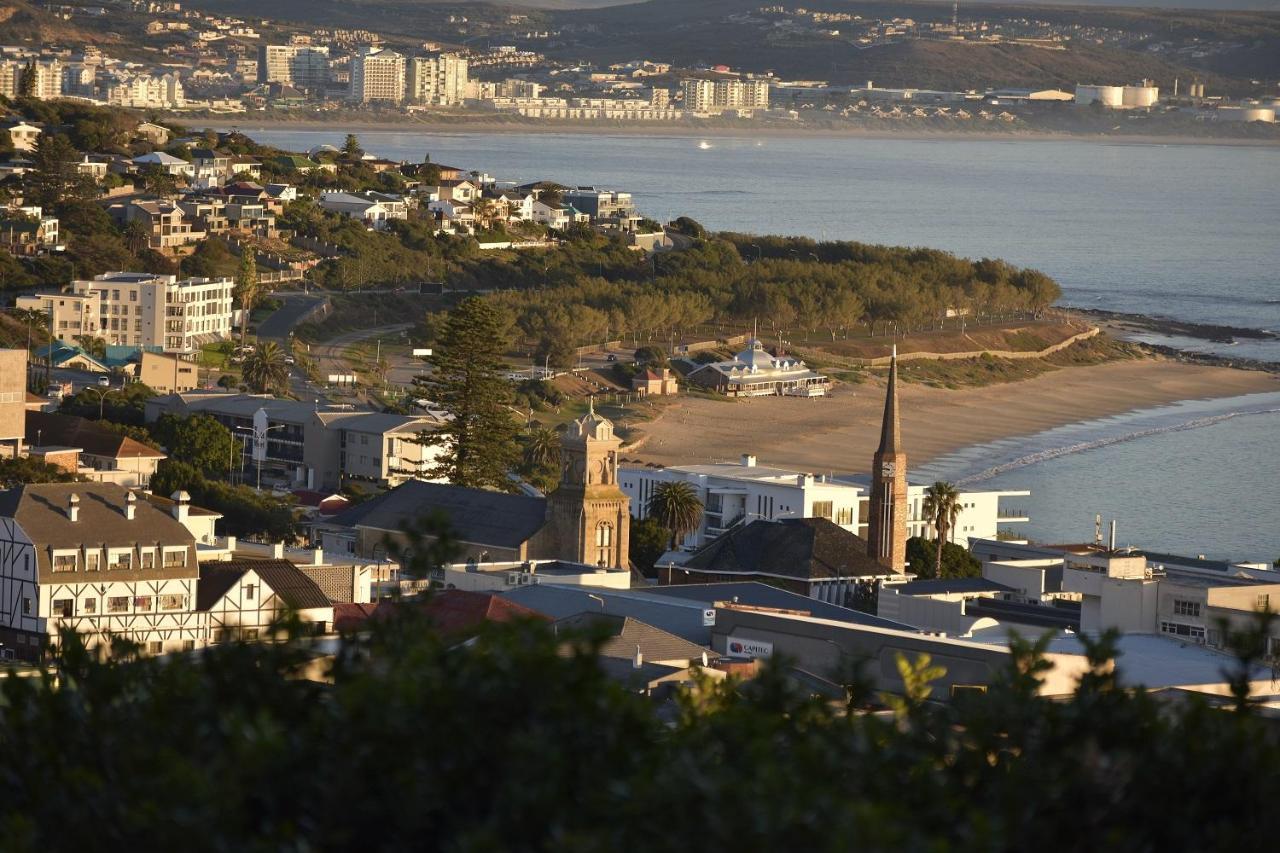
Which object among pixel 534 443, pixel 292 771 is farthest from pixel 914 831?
pixel 534 443

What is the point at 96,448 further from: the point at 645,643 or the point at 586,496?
the point at 645,643

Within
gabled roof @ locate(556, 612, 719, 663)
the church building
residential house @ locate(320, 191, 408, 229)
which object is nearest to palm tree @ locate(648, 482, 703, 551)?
the church building

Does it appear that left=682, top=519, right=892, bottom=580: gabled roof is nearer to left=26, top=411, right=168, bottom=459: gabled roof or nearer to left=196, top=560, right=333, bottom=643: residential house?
left=196, top=560, right=333, bottom=643: residential house

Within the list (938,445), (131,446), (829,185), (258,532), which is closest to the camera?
(258,532)

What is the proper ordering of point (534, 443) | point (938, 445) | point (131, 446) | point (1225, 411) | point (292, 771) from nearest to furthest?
point (292, 771), point (131, 446), point (534, 443), point (938, 445), point (1225, 411)

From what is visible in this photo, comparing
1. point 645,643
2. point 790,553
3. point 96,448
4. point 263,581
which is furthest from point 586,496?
point 96,448

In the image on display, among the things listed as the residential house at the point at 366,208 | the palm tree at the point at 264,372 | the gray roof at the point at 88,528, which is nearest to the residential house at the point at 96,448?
the gray roof at the point at 88,528

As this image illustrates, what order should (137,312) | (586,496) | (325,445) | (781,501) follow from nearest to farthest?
(586,496)
(781,501)
(325,445)
(137,312)

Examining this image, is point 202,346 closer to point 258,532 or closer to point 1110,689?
point 258,532
